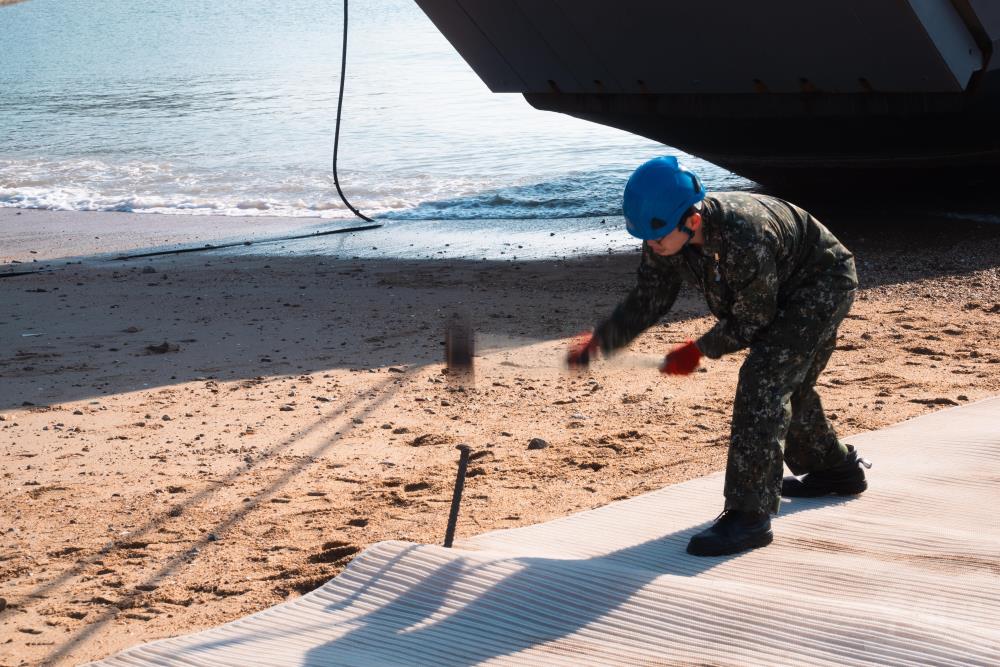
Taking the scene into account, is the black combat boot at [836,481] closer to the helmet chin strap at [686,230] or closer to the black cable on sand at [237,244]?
A: the helmet chin strap at [686,230]

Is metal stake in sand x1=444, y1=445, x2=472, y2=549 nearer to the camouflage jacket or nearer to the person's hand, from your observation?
the person's hand

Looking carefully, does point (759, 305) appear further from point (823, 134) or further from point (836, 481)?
point (823, 134)

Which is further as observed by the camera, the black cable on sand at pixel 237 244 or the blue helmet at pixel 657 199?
the black cable on sand at pixel 237 244

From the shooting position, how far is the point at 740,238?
3199 mm

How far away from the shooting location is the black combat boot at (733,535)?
3463 millimetres

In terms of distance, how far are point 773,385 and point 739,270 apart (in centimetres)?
41

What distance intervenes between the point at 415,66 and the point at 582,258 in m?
23.0

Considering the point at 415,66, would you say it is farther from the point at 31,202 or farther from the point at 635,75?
the point at 635,75

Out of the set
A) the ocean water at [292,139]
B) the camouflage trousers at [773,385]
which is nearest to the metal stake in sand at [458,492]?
the camouflage trousers at [773,385]

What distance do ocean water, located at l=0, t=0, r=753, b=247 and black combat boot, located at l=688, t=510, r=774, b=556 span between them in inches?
353

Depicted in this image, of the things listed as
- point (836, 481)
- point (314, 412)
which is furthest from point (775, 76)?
point (836, 481)

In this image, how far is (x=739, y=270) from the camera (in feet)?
10.6

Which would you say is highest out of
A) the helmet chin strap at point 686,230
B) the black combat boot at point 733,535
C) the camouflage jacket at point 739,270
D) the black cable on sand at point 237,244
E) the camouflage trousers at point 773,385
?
the helmet chin strap at point 686,230

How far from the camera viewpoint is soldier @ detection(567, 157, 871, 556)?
3.17 metres
